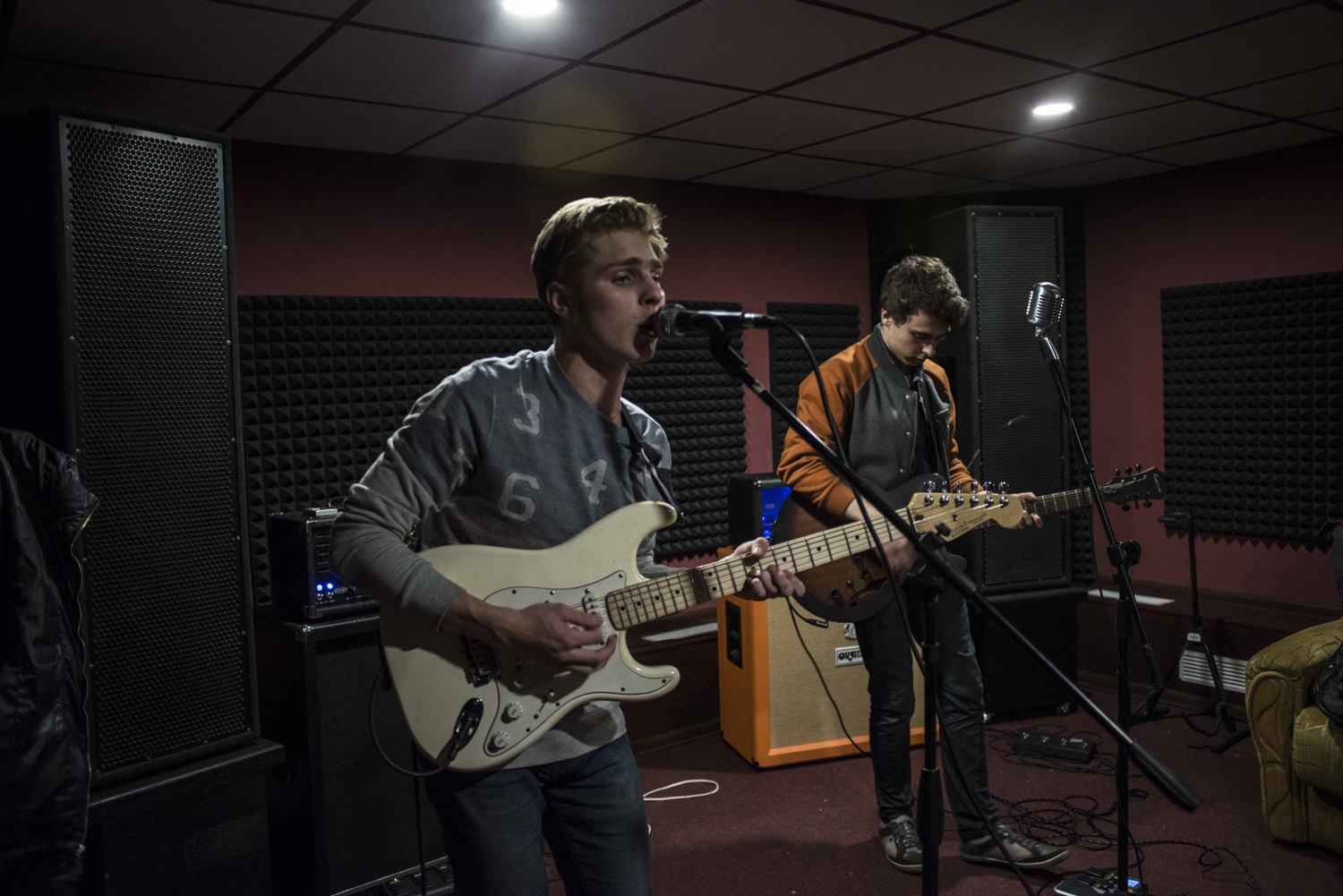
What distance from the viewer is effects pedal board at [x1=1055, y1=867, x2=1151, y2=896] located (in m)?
2.58

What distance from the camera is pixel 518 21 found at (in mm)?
2432

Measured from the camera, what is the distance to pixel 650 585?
1.59 m

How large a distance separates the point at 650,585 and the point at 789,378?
3388 millimetres

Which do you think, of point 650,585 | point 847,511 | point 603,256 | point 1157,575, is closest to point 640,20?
point 603,256

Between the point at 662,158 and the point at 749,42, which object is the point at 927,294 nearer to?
the point at 749,42

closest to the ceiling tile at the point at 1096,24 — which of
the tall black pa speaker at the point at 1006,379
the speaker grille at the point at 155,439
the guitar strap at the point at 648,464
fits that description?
the tall black pa speaker at the point at 1006,379

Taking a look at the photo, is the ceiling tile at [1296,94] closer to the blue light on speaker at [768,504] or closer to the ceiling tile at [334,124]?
the blue light on speaker at [768,504]

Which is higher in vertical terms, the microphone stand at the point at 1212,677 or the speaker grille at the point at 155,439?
the speaker grille at the point at 155,439

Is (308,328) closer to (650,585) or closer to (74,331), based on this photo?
(74,331)

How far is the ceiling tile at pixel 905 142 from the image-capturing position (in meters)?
3.66

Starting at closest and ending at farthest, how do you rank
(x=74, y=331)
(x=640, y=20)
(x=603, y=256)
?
(x=603, y=256)
(x=74, y=331)
(x=640, y=20)

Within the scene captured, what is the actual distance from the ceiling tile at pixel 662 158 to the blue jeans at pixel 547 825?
2.77 metres

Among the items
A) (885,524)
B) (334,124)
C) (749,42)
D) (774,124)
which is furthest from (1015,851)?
(334,124)

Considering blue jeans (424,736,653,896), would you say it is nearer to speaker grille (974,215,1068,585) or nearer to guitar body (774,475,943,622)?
guitar body (774,475,943,622)
